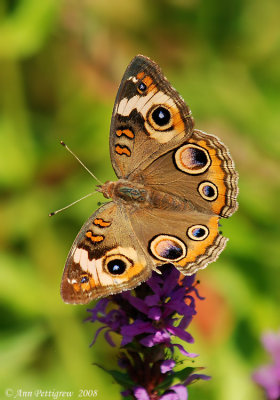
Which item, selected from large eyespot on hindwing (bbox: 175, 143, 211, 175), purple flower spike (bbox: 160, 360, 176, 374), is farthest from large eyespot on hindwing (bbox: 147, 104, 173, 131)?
purple flower spike (bbox: 160, 360, 176, 374)

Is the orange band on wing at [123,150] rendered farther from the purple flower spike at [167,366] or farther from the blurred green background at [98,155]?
the blurred green background at [98,155]

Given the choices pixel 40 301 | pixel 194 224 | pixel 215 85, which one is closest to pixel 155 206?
pixel 194 224

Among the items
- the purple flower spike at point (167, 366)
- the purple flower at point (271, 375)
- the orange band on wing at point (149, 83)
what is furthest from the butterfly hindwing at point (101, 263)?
the purple flower at point (271, 375)

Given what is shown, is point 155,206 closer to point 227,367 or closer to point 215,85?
point 227,367

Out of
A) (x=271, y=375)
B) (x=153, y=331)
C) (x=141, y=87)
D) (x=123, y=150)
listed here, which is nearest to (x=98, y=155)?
(x=123, y=150)

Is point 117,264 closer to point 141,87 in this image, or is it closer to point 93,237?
point 93,237
